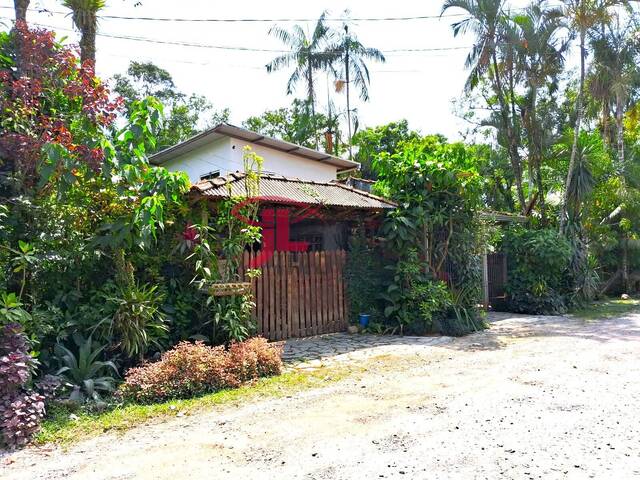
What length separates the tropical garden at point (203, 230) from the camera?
5.15 m

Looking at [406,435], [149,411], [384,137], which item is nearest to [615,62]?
[384,137]

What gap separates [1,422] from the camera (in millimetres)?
3928

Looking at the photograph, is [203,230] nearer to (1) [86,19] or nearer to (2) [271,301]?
(2) [271,301]

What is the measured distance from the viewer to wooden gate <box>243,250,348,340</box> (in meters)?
8.13

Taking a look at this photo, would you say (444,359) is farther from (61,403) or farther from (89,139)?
(89,139)

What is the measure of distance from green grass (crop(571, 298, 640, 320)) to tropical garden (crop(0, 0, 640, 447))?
0.57 meters

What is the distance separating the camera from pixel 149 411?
4.70 metres

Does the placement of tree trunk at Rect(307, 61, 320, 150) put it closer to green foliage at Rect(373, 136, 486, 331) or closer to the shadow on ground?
green foliage at Rect(373, 136, 486, 331)

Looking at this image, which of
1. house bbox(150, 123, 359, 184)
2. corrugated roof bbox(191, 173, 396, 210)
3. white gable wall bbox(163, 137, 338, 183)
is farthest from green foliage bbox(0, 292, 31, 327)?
white gable wall bbox(163, 137, 338, 183)

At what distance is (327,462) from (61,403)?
2.84m

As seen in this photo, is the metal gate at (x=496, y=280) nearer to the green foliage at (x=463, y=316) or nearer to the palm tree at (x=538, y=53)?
the palm tree at (x=538, y=53)

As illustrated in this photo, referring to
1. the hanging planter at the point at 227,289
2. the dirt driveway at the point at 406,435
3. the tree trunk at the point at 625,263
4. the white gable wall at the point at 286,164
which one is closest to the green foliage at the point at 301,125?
the white gable wall at the point at 286,164

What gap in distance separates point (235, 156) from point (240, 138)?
555 mm

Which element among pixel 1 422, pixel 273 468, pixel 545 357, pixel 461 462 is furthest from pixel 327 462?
pixel 545 357
